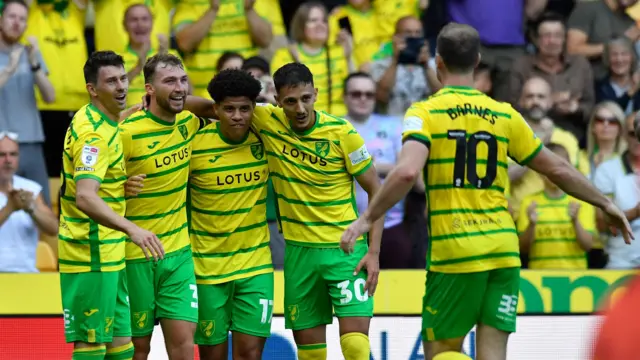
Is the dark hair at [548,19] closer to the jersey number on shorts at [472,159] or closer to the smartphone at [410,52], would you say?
the smartphone at [410,52]

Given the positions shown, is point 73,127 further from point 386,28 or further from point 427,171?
point 386,28

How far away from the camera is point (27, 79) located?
10391 mm

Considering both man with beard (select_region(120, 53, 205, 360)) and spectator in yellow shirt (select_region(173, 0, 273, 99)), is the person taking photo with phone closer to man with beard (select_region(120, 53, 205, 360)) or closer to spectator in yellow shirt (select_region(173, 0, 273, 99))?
spectator in yellow shirt (select_region(173, 0, 273, 99))

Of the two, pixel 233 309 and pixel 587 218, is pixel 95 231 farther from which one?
pixel 587 218

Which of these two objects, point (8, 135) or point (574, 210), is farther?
point (574, 210)

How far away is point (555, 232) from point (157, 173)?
16.1ft

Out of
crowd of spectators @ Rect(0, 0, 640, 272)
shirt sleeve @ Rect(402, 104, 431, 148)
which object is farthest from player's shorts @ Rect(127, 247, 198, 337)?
crowd of spectators @ Rect(0, 0, 640, 272)

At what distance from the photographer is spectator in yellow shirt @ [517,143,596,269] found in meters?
10.5

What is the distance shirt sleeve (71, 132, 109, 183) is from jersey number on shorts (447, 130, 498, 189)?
7.44ft

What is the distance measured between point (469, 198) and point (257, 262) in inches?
83.0

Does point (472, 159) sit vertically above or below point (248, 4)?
below

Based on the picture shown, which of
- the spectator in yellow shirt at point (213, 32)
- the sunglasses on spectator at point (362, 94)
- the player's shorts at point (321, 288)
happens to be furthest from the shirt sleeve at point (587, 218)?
the player's shorts at point (321, 288)

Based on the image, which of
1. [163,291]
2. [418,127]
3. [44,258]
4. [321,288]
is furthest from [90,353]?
[44,258]

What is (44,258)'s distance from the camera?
999 cm
